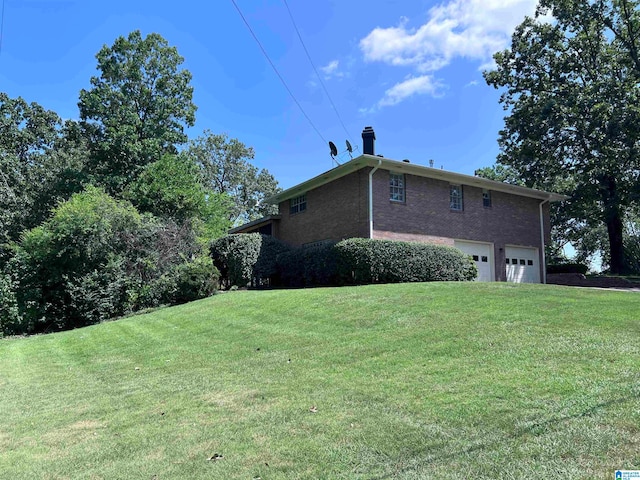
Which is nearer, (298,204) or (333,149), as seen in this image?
(333,149)

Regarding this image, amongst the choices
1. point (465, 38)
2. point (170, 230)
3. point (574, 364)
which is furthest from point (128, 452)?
point (465, 38)

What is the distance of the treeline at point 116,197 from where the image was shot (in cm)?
1644

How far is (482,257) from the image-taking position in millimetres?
21172

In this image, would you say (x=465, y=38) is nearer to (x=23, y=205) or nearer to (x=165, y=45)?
(x=165, y=45)

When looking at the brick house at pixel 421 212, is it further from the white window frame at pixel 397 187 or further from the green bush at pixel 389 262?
the green bush at pixel 389 262

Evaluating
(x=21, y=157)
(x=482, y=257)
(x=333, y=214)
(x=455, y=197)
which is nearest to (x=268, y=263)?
(x=333, y=214)

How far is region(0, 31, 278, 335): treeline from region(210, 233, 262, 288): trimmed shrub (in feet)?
3.10

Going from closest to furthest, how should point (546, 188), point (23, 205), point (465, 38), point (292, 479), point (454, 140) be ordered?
point (292, 479), point (465, 38), point (454, 140), point (23, 205), point (546, 188)

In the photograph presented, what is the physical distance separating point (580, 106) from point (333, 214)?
56.7 ft

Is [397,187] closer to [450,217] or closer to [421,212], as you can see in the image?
[421,212]

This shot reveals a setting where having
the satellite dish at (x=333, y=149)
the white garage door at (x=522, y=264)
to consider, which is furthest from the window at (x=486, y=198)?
the satellite dish at (x=333, y=149)

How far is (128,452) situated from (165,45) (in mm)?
32910

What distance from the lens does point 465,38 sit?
17.2 metres

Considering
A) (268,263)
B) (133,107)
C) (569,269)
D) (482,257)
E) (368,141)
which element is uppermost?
(133,107)
